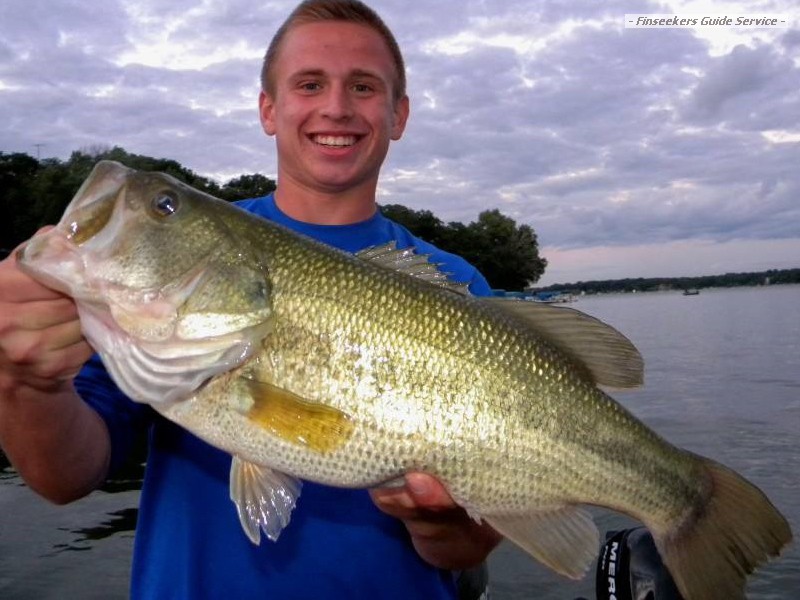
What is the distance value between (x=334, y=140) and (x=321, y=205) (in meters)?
0.33

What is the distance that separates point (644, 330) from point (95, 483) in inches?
2117

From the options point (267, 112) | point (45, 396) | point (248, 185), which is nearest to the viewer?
point (45, 396)

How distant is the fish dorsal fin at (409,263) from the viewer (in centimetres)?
279

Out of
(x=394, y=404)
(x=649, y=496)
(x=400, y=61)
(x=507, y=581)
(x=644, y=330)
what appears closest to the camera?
(x=394, y=404)

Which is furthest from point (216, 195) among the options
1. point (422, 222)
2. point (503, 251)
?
point (503, 251)

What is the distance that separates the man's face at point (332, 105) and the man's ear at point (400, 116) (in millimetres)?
286

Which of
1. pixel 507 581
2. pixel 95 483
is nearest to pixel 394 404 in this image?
pixel 95 483

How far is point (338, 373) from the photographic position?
2.41 meters

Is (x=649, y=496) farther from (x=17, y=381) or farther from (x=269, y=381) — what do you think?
(x=17, y=381)

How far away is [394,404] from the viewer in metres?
2.43

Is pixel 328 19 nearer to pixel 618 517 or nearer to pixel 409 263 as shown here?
pixel 409 263

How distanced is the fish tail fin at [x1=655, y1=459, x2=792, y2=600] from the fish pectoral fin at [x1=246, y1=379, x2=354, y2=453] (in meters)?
1.46

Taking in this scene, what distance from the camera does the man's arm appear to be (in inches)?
81.9

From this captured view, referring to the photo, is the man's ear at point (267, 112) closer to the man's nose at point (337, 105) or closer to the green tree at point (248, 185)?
the man's nose at point (337, 105)
